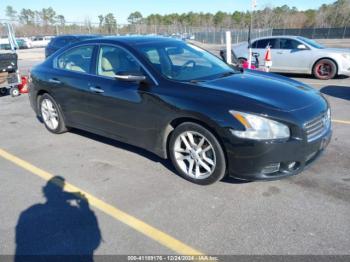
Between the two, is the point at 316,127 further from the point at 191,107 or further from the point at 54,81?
the point at 54,81

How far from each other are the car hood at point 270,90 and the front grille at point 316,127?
19 cm

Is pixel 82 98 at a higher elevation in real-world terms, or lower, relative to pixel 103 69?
lower

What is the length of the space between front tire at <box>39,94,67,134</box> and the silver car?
8462mm

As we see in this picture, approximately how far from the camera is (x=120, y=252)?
2648mm

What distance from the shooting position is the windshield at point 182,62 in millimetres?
3977

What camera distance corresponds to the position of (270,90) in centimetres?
363

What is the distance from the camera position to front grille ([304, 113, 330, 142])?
3232 mm

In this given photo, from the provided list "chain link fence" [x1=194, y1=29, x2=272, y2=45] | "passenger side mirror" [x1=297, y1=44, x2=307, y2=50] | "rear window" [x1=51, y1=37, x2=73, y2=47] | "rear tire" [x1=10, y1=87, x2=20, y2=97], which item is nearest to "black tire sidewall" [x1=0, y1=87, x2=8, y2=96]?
"rear tire" [x1=10, y1=87, x2=20, y2=97]

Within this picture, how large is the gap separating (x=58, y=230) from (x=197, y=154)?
5.28 ft

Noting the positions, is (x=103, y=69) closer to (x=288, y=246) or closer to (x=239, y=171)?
(x=239, y=171)

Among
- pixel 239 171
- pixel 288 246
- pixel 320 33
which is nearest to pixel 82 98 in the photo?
pixel 239 171

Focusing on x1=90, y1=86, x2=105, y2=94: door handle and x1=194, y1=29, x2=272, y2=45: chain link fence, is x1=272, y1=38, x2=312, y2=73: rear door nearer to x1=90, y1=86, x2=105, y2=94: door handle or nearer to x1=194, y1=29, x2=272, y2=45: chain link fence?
x1=90, y1=86, x2=105, y2=94: door handle

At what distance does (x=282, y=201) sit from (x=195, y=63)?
216 cm

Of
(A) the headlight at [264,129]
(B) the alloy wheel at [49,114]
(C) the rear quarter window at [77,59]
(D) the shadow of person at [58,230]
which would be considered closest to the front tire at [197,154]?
(A) the headlight at [264,129]
